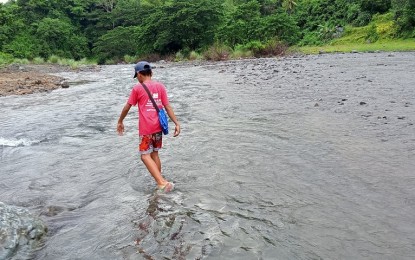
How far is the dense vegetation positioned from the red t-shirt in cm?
2730

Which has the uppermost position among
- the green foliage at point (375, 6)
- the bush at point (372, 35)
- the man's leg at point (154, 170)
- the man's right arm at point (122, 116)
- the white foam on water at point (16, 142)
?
the green foliage at point (375, 6)

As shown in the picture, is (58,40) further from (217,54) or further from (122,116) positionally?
(122,116)

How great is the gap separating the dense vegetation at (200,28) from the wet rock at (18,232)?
2810cm

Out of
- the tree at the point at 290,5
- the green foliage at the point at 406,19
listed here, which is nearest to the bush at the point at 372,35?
the green foliage at the point at 406,19

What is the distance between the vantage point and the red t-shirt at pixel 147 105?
5.25 meters

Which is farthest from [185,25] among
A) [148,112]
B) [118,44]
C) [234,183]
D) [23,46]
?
[234,183]

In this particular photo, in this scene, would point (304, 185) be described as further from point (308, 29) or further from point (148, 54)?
point (308, 29)

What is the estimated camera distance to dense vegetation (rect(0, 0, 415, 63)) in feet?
146

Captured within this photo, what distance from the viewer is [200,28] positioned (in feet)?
178

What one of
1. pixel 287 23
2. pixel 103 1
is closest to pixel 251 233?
pixel 287 23

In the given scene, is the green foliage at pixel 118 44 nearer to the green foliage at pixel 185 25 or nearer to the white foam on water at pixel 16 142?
the green foliage at pixel 185 25

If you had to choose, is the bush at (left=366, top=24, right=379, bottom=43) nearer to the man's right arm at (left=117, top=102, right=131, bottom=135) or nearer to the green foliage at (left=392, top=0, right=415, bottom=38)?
the green foliage at (left=392, top=0, right=415, bottom=38)

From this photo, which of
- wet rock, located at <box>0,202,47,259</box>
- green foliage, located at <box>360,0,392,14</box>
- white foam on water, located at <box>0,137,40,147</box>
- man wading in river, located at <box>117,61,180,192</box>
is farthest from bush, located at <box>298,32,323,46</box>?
wet rock, located at <box>0,202,47,259</box>

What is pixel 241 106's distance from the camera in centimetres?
1114
